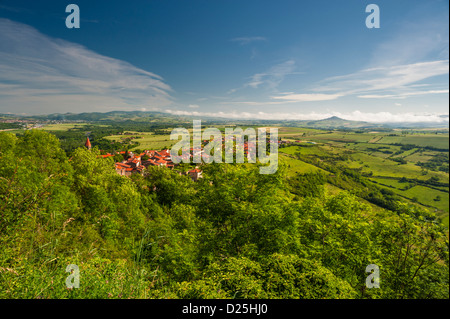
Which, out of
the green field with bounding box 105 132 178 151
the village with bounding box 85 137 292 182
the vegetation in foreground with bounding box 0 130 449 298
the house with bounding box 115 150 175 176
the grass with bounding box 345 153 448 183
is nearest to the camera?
the vegetation in foreground with bounding box 0 130 449 298

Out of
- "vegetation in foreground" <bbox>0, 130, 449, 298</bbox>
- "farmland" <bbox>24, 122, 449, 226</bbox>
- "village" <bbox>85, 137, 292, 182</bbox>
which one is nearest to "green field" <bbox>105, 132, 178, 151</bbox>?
"farmland" <bbox>24, 122, 449, 226</bbox>

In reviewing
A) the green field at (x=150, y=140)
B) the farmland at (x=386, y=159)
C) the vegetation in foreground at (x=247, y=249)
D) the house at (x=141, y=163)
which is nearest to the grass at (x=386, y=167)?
the farmland at (x=386, y=159)

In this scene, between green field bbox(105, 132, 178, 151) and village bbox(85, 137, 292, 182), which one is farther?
green field bbox(105, 132, 178, 151)

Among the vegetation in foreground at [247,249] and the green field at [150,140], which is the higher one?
the green field at [150,140]

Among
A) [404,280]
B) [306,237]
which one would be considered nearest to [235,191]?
[306,237]

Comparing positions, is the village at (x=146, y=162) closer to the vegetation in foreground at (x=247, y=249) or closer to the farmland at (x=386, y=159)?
the farmland at (x=386, y=159)

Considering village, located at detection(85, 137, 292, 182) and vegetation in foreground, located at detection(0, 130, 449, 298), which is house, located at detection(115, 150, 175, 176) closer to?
village, located at detection(85, 137, 292, 182)

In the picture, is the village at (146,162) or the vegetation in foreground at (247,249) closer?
the vegetation in foreground at (247,249)

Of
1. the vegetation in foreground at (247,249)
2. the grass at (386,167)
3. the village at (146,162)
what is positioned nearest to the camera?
the vegetation in foreground at (247,249)

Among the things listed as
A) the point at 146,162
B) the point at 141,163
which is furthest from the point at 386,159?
the point at 141,163

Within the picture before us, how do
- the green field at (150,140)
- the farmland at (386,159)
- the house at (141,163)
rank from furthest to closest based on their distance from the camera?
the green field at (150,140) → the house at (141,163) → the farmland at (386,159)

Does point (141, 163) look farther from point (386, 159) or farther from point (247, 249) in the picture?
point (386, 159)

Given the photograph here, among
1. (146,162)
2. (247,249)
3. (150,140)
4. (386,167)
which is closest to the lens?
(247,249)
